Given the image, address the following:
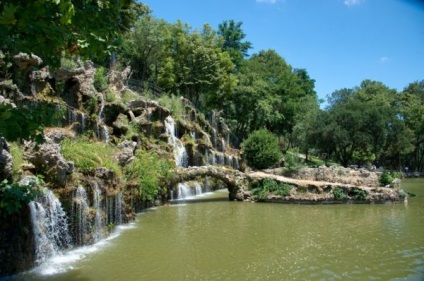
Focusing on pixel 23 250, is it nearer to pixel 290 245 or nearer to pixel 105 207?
pixel 105 207

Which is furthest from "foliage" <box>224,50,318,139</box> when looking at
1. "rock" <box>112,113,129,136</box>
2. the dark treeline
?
"rock" <box>112,113,129,136</box>

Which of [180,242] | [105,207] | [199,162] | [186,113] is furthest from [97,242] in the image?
[186,113]

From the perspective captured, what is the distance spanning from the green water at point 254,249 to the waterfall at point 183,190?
716cm

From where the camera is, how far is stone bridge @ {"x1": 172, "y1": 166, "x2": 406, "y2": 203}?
24219mm

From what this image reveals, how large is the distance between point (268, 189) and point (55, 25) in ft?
67.3

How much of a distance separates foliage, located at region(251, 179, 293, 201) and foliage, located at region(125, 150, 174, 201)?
19.2ft

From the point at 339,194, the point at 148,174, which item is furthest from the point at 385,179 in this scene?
the point at 148,174

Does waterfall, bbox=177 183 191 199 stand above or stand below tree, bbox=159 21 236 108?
below

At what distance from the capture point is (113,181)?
16047mm

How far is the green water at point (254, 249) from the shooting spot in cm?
1022

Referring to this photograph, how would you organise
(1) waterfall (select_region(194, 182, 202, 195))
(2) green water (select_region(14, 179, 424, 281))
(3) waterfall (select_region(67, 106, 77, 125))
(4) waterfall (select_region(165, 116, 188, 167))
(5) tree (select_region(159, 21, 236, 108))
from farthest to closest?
(5) tree (select_region(159, 21, 236, 108)) → (4) waterfall (select_region(165, 116, 188, 167)) → (1) waterfall (select_region(194, 182, 202, 195)) → (3) waterfall (select_region(67, 106, 77, 125)) → (2) green water (select_region(14, 179, 424, 281))

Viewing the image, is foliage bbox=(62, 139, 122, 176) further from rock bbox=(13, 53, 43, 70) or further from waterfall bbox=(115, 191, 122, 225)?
rock bbox=(13, 53, 43, 70)

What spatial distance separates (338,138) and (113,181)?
29887mm

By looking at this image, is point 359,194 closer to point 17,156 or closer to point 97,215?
point 97,215
